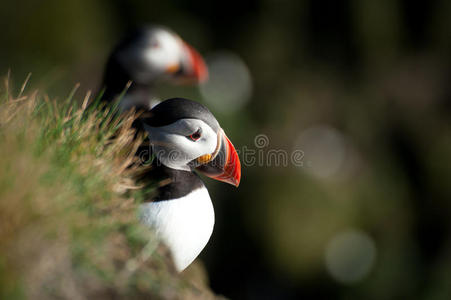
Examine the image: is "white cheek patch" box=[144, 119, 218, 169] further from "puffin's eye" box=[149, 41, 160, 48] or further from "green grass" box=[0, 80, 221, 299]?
"puffin's eye" box=[149, 41, 160, 48]

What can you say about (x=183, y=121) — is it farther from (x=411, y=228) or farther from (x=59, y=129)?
(x=411, y=228)

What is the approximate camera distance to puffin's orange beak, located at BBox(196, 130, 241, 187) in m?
1.73

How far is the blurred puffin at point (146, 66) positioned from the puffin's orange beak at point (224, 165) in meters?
0.78

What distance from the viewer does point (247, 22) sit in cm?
1122

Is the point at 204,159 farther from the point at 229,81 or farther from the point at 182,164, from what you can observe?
the point at 229,81

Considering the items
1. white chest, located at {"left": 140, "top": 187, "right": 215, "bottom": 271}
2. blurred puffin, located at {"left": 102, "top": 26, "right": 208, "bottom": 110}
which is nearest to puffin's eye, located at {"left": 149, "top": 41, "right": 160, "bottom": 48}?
blurred puffin, located at {"left": 102, "top": 26, "right": 208, "bottom": 110}

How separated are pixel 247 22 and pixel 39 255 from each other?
10.7 m

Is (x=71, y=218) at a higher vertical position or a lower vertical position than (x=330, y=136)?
higher

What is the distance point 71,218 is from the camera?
3.92 ft

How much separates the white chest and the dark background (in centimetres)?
752

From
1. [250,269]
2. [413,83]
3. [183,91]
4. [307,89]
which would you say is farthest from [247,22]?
[250,269]

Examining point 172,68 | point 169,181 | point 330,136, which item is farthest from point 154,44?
point 330,136

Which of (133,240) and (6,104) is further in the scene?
(6,104)

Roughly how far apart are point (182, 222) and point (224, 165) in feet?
0.90
